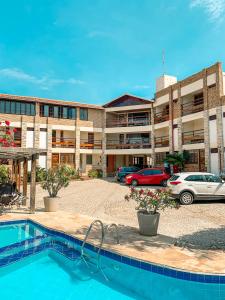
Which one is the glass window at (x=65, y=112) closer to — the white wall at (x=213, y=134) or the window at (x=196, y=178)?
the white wall at (x=213, y=134)

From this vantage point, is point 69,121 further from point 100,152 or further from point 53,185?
point 53,185

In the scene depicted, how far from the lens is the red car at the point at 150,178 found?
24109 mm

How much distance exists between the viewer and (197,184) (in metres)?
14.8

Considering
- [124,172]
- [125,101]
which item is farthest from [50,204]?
[125,101]

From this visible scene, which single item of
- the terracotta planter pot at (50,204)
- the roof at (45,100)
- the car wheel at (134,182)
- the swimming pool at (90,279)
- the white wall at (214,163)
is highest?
the roof at (45,100)

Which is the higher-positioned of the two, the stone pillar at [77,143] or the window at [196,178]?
the stone pillar at [77,143]

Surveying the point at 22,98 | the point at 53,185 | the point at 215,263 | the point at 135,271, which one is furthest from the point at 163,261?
the point at 22,98

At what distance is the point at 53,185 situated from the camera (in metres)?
13.2

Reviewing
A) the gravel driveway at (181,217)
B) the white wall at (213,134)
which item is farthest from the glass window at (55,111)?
the gravel driveway at (181,217)

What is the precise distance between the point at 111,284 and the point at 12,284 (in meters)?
2.30

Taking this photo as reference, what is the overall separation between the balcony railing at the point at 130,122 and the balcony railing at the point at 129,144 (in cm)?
253

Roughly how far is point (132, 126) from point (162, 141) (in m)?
4.78

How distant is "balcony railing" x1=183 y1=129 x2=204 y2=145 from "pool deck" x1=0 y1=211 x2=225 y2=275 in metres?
20.0

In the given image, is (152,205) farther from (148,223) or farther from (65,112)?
(65,112)
